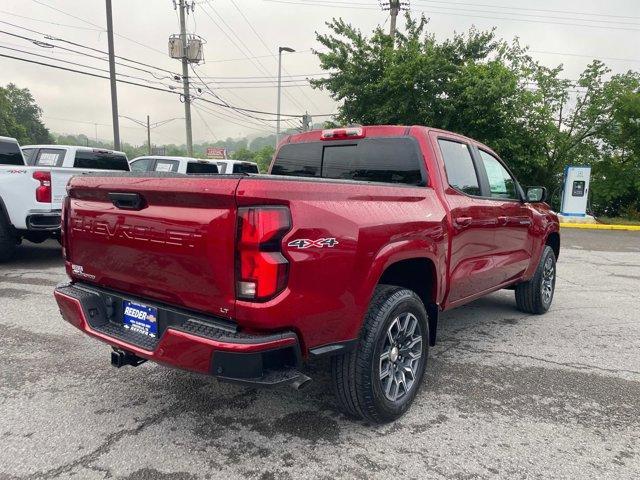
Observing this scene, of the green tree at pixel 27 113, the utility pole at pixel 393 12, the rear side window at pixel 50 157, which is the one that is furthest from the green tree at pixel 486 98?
the green tree at pixel 27 113

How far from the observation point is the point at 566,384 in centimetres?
355

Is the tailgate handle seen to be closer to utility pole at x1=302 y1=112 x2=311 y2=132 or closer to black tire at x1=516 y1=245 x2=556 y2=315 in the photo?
black tire at x1=516 y1=245 x2=556 y2=315

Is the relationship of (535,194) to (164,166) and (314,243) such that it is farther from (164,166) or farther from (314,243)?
(164,166)

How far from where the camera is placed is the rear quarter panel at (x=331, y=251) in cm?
217

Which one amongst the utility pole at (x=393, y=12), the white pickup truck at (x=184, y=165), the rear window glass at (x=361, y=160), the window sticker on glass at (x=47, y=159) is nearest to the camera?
the rear window glass at (x=361, y=160)

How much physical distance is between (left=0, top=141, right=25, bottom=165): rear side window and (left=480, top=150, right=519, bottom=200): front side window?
6963 millimetres

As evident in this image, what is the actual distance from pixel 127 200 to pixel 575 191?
1885cm

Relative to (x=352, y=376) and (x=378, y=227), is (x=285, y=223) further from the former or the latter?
(x=352, y=376)

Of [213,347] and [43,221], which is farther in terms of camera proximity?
[43,221]

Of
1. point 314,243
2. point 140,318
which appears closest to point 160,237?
point 140,318

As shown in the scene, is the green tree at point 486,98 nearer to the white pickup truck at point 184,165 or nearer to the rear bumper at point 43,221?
the white pickup truck at point 184,165

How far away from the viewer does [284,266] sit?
217 cm

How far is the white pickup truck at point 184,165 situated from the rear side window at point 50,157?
2.50 m

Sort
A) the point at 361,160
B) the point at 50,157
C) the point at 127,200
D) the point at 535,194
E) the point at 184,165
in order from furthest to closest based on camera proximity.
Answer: the point at 184,165 → the point at 50,157 → the point at 535,194 → the point at 361,160 → the point at 127,200
